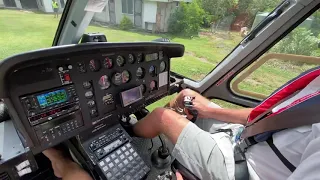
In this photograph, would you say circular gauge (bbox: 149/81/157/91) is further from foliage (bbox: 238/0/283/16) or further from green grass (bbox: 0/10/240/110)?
foliage (bbox: 238/0/283/16)

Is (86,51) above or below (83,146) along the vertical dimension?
above

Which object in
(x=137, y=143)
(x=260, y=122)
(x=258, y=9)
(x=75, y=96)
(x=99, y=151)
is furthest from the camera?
(x=137, y=143)

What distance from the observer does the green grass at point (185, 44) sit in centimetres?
108

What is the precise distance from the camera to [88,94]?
3.38 ft

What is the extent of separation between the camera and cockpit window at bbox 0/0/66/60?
1021mm

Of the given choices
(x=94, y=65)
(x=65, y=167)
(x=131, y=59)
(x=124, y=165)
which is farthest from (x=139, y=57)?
(x=65, y=167)

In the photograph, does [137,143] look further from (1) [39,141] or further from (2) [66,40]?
(2) [66,40]

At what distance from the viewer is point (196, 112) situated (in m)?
1.39

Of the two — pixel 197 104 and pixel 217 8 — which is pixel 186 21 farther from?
pixel 197 104

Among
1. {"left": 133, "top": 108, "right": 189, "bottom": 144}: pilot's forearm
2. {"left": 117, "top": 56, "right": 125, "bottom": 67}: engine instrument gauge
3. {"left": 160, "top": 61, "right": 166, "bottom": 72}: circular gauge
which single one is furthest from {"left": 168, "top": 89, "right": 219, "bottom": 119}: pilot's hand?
{"left": 117, "top": 56, "right": 125, "bottom": 67}: engine instrument gauge

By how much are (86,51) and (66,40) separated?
0.51m

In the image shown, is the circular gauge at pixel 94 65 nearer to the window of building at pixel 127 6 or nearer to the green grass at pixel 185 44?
the green grass at pixel 185 44

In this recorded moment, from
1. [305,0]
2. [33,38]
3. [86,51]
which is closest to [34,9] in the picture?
[33,38]

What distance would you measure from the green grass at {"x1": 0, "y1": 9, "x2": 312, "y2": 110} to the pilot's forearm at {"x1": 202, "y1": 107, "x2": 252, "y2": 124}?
1.45ft
